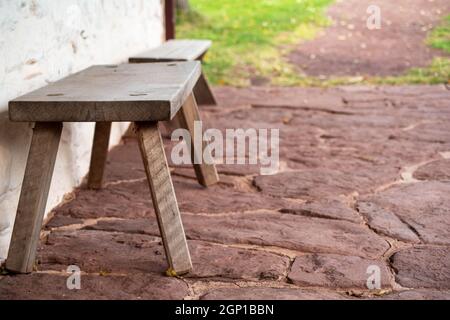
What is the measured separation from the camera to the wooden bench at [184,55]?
4020 mm


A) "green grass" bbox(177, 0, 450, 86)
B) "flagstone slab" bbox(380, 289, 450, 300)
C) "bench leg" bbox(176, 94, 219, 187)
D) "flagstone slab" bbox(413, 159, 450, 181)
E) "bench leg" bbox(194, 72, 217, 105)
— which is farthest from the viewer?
"green grass" bbox(177, 0, 450, 86)

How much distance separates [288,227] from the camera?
274 centimetres

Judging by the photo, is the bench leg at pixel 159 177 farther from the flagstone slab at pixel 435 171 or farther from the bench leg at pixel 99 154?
the flagstone slab at pixel 435 171

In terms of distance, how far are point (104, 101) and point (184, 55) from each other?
2.03 m

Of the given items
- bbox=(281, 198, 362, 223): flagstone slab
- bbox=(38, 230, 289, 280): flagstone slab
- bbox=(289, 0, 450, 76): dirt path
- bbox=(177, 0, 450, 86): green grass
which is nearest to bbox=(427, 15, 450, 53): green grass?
bbox=(177, 0, 450, 86): green grass

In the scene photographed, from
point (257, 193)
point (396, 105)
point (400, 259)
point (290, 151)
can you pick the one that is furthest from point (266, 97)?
point (400, 259)

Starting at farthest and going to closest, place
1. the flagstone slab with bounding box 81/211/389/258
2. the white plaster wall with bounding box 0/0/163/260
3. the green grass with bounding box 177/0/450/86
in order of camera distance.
Answer: 1. the green grass with bounding box 177/0/450/86
2. the flagstone slab with bounding box 81/211/389/258
3. the white plaster wall with bounding box 0/0/163/260

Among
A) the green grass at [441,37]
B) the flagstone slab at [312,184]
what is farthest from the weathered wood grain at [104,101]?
the green grass at [441,37]

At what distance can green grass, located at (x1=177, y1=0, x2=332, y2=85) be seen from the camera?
254 inches

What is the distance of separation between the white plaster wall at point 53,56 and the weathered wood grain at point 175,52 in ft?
0.55

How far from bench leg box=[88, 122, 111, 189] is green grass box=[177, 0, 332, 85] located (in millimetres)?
2900

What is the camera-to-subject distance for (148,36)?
A: 16.3 ft

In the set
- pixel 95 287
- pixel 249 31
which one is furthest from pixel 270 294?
pixel 249 31

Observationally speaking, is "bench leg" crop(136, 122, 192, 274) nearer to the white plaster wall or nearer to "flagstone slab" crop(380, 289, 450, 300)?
the white plaster wall
